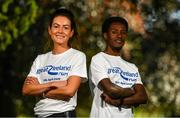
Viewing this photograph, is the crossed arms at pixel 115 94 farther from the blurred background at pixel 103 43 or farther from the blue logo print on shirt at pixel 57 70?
the blurred background at pixel 103 43

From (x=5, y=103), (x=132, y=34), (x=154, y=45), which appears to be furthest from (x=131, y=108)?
(x=5, y=103)

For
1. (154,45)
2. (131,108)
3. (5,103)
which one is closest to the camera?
(131,108)

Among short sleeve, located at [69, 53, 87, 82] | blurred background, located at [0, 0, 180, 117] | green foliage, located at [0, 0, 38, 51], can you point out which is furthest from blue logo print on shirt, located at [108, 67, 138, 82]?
green foliage, located at [0, 0, 38, 51]

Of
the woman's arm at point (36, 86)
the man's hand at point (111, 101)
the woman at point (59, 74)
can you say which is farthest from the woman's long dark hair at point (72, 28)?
the man's hand at point (111, 101)

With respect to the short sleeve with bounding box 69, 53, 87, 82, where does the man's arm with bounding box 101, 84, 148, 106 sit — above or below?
below

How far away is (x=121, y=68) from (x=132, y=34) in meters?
7.97

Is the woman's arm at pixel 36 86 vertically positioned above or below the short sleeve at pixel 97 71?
below

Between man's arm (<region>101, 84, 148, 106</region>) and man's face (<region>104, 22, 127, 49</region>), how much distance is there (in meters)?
0.48

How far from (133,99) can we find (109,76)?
1.14ft

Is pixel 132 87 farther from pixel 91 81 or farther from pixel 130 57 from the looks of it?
pixel 130 57

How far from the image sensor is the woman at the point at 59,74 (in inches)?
238

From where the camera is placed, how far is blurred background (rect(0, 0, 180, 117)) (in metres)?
13.0

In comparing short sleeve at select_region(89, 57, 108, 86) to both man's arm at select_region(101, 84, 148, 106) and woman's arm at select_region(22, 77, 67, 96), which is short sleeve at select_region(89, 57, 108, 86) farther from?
woman's arm at select_region(22, 77, 67, 96)

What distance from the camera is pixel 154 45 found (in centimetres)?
1557
